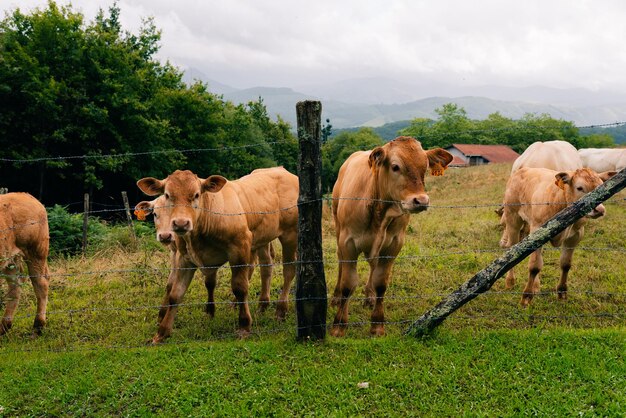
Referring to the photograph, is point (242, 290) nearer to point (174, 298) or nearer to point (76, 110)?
point (174, 298)

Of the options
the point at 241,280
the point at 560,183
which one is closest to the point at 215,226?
the point at 241,280

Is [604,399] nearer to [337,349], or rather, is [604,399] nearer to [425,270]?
[337,349]

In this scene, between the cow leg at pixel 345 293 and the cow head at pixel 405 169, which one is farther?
the cow leg at pixel 345 293

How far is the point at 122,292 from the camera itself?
8008 mm

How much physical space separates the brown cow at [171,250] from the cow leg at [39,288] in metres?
1.60

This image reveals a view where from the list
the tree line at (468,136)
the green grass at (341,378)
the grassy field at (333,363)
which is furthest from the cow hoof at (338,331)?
the tree line at (468,136)

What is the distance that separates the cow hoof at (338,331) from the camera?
5.77 m

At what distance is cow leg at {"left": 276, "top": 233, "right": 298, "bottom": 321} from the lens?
6719 millimetres

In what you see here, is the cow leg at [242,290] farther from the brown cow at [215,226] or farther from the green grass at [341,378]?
the green grass at [341,378]

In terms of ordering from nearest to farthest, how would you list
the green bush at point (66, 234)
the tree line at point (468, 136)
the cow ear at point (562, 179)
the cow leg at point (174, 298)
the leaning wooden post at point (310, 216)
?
the leaning wooden post at point (310, 216) < the cow leg at point (174, 298) < the cow ear at point (562, 179) < the green bush at point (66, 234) < the tree line at point (468, 136)

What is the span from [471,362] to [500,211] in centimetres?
841

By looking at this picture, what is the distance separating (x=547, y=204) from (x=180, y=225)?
4.70m

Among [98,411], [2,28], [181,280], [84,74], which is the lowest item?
[98,411]

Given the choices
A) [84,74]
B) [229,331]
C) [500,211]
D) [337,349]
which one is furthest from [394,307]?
[84,74]
